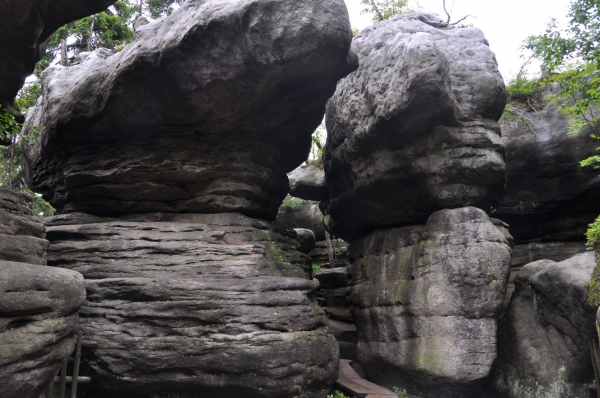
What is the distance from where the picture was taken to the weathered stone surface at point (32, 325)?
18.2ft

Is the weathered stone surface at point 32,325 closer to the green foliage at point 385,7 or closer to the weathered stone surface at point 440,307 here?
the weathered stone surface at point 440,307

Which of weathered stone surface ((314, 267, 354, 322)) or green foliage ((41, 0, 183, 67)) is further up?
green foliage ((41, 0, 183, 67))

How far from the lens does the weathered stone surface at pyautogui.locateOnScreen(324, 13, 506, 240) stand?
33.2 feet

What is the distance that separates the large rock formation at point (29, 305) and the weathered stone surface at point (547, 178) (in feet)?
41.4

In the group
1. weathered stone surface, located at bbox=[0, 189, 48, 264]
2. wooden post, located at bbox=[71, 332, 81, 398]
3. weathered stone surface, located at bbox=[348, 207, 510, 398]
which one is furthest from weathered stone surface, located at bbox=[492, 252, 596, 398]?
weathered stone surface, located at bbox=[0, 189, 48, 264]

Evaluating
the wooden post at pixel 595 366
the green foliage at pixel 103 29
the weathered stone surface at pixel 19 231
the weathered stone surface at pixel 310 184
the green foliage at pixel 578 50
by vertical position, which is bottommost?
the wooden post at pixel 595 366

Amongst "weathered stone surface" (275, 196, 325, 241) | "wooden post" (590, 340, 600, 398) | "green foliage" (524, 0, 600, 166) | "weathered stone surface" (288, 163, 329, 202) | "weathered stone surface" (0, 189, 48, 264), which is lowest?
"wooden post" (590, 340, 600, 398)

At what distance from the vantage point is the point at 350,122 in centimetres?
1243

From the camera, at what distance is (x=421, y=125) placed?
10.4 metres

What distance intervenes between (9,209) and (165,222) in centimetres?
401

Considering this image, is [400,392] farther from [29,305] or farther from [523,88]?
[523,88]

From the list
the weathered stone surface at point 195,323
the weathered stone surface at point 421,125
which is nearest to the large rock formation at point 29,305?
the weathered stone surface at point 195,323

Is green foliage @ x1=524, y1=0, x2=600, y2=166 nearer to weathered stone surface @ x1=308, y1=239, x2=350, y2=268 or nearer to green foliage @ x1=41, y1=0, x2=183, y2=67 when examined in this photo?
weathered stone surface @ x1=308, y1=239, x2=350, y2=268

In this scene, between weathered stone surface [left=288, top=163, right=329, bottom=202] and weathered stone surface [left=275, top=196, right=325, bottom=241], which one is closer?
weathered stone surface [left=288, top=163, right=329, bottom=202]
